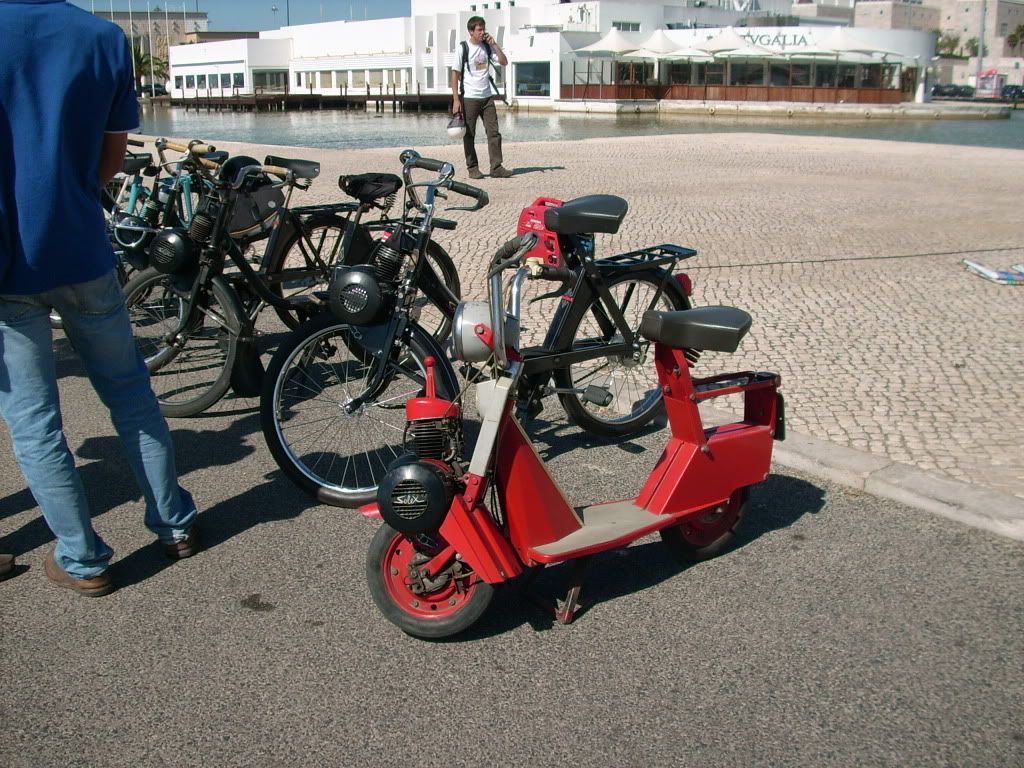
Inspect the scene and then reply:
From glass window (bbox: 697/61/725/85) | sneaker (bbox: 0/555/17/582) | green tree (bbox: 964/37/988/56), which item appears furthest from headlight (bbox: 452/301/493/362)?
green tree (bbox: 964/37/988/56)

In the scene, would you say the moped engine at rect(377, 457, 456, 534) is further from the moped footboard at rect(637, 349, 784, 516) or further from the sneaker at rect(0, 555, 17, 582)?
the sneaker at rect(0, 555, 17, 582)

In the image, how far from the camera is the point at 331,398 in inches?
168

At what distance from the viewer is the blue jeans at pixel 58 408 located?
3170 millimetres

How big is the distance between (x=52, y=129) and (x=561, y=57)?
221 feet

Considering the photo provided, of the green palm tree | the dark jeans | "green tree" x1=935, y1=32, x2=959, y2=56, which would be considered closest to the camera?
the dark jeans

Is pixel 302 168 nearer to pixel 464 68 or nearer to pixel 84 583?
pixel 84 583

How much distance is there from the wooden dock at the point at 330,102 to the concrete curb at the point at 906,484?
6679 cm

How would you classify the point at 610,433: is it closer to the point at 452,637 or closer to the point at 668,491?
the point at 668,491

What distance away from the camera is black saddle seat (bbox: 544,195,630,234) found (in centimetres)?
427

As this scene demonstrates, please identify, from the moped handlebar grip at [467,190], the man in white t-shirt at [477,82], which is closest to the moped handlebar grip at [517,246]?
the moped handlebar grip at [467,190]

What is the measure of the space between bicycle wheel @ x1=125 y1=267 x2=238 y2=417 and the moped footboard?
251 cm

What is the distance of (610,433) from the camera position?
16.2ft

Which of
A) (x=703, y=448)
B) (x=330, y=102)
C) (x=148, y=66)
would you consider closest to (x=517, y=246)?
(x=703, y=448)

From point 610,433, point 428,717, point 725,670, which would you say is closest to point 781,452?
point 610,433
